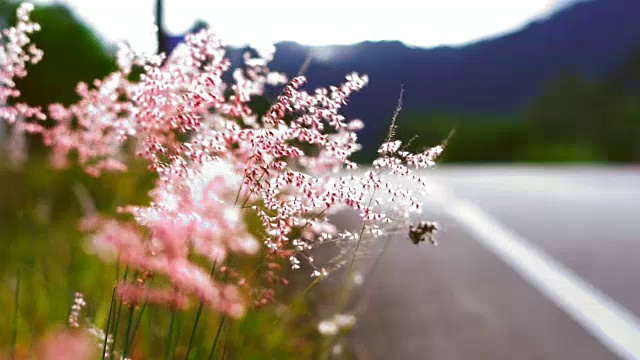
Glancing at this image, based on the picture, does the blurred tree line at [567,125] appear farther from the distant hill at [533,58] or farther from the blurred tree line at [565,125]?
the distant hill at [533,58]

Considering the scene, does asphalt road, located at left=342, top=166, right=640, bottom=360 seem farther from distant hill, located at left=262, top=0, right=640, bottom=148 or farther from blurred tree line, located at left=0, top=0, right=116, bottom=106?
distant hill, located at left=262, top=0, right=640, bottom=148

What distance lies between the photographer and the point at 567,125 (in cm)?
3703

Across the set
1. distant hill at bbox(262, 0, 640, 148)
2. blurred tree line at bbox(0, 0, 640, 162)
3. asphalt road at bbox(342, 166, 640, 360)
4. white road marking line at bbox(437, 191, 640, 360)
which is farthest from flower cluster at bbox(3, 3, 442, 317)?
distant hill at bbox(262, 0, 640, 148)

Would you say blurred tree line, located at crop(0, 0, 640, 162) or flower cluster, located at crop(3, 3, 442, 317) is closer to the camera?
flower cluster, located at crop(3, 3, 442, 317)

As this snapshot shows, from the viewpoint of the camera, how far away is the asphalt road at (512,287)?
6.00 m

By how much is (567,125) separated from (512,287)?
99.2ft

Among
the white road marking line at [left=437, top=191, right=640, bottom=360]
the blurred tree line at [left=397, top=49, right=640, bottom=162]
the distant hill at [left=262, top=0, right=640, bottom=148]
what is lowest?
the white road marking line at [left=437, top=191, right=640, bottom=360]

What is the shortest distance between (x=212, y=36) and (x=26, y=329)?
2.36 m

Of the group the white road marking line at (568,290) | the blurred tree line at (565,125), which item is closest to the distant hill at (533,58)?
the blurred tree line at (565,125)

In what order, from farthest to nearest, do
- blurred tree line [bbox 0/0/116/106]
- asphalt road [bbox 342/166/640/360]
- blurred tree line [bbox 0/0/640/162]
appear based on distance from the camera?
blurred tree line [bbox 0/0/640/162] → blurred tree line [bbox 0/0/116/106] → asphalt road [bbox 342/166/640/360]

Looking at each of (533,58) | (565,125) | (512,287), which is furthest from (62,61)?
(533,58)

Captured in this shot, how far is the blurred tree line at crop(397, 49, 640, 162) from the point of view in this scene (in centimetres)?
3278

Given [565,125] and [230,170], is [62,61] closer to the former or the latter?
[230,170]

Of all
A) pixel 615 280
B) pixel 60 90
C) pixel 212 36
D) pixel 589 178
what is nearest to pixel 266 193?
pixel 212 36
